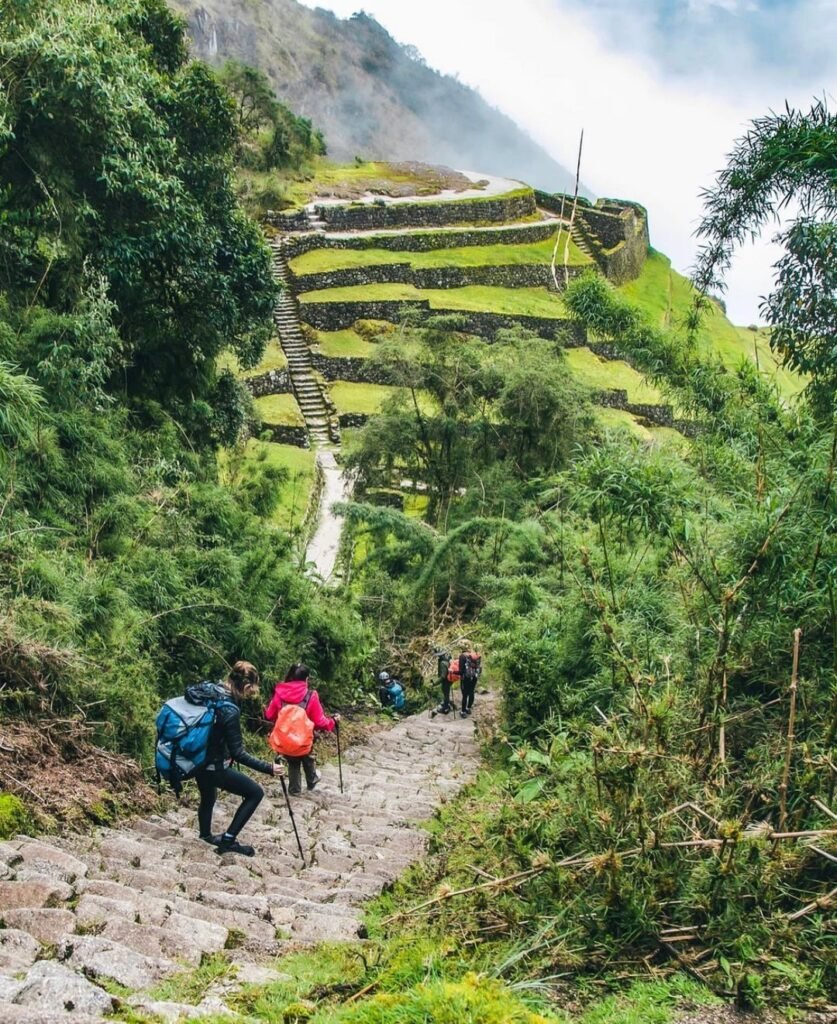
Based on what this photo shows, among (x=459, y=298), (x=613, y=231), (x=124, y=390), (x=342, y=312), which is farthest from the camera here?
(x=613, y=231)

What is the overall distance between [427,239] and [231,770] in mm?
39712

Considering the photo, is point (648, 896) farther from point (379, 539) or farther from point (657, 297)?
point (657, 297)

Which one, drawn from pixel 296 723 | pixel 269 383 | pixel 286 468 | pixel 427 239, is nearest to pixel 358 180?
pixel 427 239

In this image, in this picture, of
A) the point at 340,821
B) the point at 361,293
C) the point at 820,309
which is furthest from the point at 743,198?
the point at 361,293

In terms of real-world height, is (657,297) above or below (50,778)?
above

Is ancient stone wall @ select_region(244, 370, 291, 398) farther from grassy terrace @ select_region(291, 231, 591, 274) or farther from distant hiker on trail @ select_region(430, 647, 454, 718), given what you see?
distant hiker on trail @ select_region(430, 647, 454, 718)

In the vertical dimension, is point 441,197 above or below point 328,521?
above

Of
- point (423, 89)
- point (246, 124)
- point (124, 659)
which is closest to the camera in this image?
point (124, 659)

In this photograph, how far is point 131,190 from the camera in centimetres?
1341

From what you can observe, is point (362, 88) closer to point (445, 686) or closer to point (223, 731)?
point (445, 686)

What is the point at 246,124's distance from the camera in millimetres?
44031

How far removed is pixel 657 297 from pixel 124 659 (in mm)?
45172

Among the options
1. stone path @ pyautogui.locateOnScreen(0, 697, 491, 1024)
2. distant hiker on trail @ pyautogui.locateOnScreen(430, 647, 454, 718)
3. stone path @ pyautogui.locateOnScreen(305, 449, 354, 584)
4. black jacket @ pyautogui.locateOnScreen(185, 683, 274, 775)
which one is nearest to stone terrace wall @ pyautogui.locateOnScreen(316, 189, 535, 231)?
stone path @ pyautogui.locateOnScreen(305, 449, 354, 584)

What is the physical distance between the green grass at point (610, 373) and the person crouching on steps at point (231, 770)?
28.3 m
